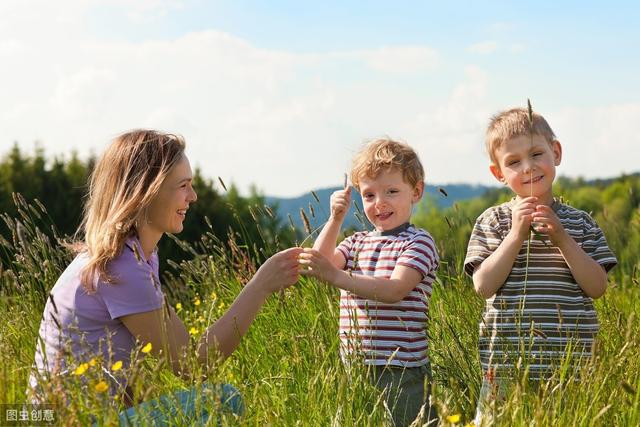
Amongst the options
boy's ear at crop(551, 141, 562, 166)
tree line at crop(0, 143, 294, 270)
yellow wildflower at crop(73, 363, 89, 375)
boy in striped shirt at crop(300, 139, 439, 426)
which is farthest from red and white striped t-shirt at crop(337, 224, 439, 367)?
tree line at crop(0, 143, 294, 270)

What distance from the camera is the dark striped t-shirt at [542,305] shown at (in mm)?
3365

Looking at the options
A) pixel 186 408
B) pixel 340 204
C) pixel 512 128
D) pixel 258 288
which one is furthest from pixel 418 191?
pixel 186 408

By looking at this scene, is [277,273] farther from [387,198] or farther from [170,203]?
[387,198]

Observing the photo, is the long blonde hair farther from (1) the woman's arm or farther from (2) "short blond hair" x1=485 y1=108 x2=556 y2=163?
(2) "short blond hair" x1=485 y1=108 x2=556 y2=163

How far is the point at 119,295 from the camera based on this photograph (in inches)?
124

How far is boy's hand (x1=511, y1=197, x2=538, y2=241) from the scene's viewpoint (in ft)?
10.5

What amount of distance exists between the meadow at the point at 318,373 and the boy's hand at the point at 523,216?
1.49 ft

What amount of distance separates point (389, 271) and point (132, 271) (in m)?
1.13

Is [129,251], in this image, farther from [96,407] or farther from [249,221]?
[249,221]

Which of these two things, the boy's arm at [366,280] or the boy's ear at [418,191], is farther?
the boy's ear at [418,191]

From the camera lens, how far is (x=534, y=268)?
341cm

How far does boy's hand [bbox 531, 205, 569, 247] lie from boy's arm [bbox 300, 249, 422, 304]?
0.57 m

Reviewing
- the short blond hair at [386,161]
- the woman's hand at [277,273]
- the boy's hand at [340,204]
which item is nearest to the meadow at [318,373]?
the woman's hand at [277,273]

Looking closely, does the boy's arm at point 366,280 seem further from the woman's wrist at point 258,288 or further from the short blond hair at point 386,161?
the short blond hair at point 386,161
